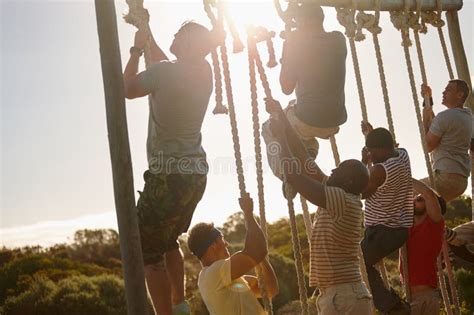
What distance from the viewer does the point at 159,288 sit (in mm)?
2920

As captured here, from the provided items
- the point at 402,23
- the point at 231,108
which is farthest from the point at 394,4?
the point at 231,108

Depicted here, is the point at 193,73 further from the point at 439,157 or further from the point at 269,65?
the point at 439,157

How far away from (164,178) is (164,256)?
37 cm

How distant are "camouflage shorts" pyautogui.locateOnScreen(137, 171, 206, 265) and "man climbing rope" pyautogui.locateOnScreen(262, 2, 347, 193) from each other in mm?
809

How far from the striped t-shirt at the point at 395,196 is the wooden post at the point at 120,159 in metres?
1.93

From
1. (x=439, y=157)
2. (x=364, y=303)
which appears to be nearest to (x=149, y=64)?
(x=364, y=303)

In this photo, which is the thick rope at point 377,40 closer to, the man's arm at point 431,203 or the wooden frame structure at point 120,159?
the man's arm at point 431,203

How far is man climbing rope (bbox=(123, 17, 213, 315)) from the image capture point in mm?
2959

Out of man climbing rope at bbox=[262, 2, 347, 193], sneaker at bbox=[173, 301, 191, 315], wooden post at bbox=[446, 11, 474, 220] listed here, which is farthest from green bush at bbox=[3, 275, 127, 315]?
sneaker at bbox=[173, 301, 191, 315]

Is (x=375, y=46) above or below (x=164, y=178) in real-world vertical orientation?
above

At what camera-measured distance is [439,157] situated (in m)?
5.02

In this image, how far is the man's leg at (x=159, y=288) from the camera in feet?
9.53

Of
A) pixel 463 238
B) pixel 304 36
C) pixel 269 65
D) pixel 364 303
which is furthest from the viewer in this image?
pixel 463 238

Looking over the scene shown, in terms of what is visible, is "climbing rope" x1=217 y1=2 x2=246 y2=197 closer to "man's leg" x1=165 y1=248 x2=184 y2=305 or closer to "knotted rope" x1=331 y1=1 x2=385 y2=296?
"man's leg" x1=165 y1=248 x2=184 y2=305
